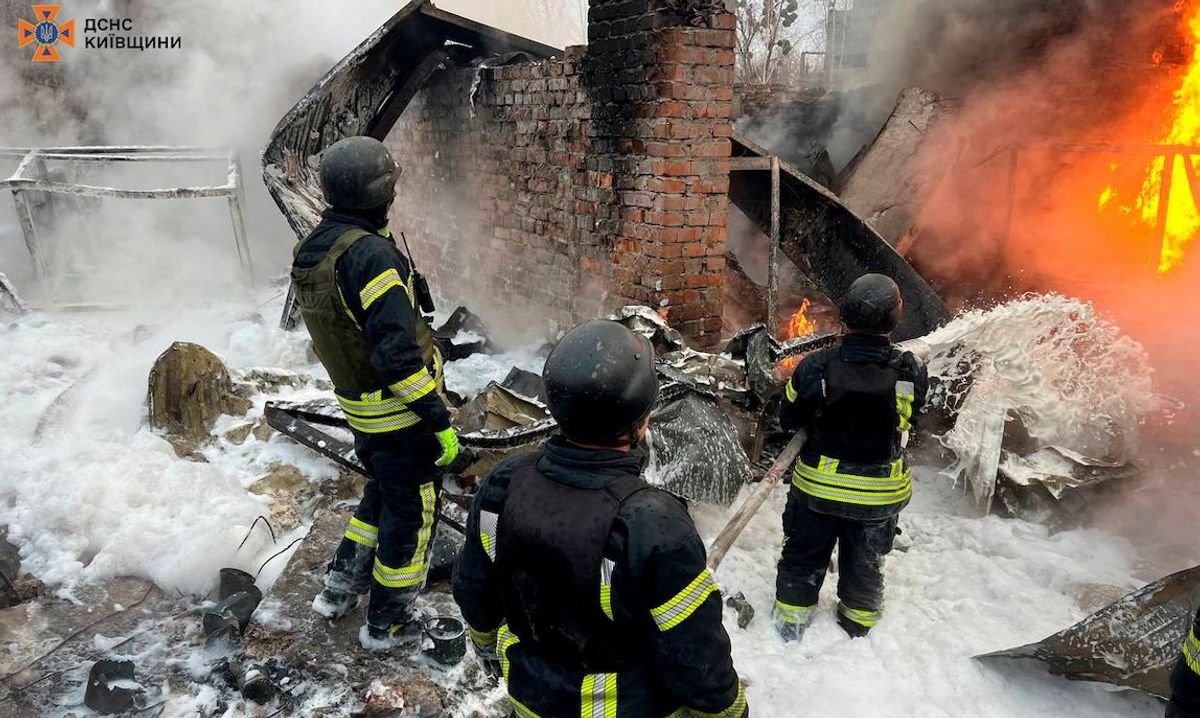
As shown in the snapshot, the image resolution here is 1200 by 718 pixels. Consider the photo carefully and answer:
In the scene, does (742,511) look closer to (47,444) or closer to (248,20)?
(47,444)

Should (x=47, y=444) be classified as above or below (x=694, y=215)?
below

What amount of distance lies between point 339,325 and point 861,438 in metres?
2.31

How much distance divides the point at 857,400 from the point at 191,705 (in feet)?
9.88

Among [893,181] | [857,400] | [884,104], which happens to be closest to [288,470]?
[857,400]

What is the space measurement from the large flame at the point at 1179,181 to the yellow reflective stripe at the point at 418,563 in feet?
20.8

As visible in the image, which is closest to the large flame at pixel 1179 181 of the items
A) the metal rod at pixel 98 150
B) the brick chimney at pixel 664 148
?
the brick chimney at pixel 664 148

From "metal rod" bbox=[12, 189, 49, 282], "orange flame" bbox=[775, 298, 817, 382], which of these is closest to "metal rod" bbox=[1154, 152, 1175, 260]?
"orange flame" bbox=[775, 298, 817, 382]

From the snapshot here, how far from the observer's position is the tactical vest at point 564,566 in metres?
1.52

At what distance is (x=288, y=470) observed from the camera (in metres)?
4.47

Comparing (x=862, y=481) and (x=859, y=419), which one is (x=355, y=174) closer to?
(x=859, y=419)

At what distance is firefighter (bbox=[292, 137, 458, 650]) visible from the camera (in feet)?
9.09

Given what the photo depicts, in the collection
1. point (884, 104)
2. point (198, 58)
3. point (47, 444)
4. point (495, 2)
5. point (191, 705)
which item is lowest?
point (191, 705)

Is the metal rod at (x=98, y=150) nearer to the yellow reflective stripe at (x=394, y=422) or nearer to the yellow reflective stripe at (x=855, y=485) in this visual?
the yellow reflective stripe at (x=394, y=422)

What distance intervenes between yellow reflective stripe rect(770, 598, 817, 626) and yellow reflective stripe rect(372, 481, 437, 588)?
1.68 metres
